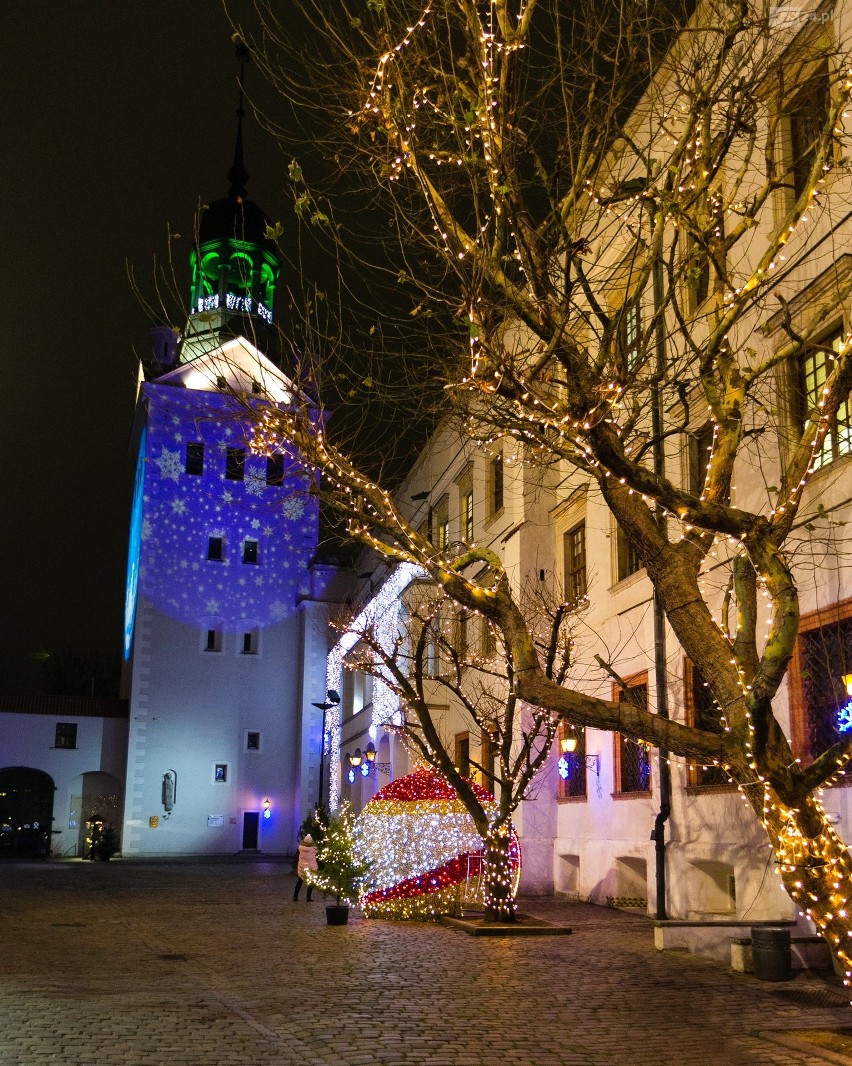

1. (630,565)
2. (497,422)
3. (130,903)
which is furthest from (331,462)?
(130,903)

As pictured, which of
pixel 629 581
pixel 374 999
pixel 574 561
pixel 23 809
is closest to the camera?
pixel 374 999

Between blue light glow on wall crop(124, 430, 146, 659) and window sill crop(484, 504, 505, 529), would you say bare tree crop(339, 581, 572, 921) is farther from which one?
blue light glow on wall crop(124, 430, 146, 659)

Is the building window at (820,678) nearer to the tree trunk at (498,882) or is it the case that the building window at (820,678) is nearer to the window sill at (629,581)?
the window sill at (629,581)

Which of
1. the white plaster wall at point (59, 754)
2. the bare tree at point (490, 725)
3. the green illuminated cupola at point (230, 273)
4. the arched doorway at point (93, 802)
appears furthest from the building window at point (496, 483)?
the green illuminated cupola at point (230, 273)

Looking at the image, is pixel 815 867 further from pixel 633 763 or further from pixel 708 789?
pixel 633 763

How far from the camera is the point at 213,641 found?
4741 cm

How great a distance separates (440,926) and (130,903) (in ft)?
25.5

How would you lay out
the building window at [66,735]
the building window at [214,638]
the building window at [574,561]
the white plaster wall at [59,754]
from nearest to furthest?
1. the building window at [574,561]
2. the white plaster wall at [59,754]
3. the building window at [66,735]
4. the building window at [214,638]

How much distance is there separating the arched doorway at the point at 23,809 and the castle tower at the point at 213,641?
10.8ft

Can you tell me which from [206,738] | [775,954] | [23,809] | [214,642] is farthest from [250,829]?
[775,954]

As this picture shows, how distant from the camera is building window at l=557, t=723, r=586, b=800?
72.3 ft

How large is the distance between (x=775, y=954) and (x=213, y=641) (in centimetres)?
3779

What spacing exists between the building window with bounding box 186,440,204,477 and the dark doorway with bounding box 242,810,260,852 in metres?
15.0

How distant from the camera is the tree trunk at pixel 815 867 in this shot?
27.1ft
